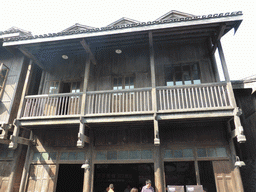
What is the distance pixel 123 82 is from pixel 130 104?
2.45 meters

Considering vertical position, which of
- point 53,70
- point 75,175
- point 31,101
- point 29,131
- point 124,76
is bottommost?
point 75,175

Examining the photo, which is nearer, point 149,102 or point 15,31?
point 149,102

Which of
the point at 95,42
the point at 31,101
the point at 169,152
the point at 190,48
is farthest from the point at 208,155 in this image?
the point at 31,101

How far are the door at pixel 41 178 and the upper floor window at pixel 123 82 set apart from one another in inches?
195

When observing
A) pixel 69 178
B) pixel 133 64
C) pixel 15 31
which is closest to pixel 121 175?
pixel 69 178

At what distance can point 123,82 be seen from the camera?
9906mm

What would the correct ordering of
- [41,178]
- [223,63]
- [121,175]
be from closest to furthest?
[223,63]
[41,178]
[121,175]

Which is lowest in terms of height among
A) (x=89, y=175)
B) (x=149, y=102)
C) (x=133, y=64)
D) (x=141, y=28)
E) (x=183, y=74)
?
(x=89, y=175)

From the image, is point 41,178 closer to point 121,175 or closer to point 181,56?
point 121,175

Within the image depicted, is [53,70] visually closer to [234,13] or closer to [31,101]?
[31,101]

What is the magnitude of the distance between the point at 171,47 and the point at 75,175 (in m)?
10.1

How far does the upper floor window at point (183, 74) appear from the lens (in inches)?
367

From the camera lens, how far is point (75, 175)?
41.1ft

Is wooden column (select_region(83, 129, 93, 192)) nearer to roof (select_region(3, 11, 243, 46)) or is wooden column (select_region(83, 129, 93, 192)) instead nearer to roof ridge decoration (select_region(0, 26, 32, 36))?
roof (select_region(3, 11, 243, 46))
